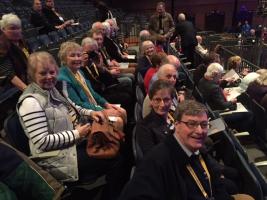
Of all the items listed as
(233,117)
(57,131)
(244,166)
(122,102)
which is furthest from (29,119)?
(233,117)

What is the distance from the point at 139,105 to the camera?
3.06 meters

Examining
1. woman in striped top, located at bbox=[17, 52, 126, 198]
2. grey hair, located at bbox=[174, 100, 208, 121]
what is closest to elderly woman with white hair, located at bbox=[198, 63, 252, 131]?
woman in striped top, located at bbox=[17, 52, 126, 198]

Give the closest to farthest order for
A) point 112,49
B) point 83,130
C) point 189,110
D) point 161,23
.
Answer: point 189,110, point 83,130, point 112,49, point 161,23

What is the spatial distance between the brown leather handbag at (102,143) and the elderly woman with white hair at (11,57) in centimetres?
106

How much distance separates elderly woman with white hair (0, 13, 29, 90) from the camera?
118 inches

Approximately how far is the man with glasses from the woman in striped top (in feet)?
1.85

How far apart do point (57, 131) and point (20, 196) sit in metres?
0.65

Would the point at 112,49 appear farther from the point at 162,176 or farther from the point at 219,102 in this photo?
the point at 162,176

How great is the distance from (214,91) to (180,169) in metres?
2.29

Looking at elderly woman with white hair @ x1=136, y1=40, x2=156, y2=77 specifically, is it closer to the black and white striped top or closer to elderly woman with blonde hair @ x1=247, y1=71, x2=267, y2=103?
elderly woman with blonde hair @ x1=247, y1=71, x2=267, y2=103

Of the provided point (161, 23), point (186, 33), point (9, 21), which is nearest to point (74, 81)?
point (9, 21)

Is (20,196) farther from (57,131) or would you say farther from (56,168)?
(57,131)

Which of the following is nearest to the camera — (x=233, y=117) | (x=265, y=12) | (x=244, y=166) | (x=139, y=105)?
(x=244, y=166)

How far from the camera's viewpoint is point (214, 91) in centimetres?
384
